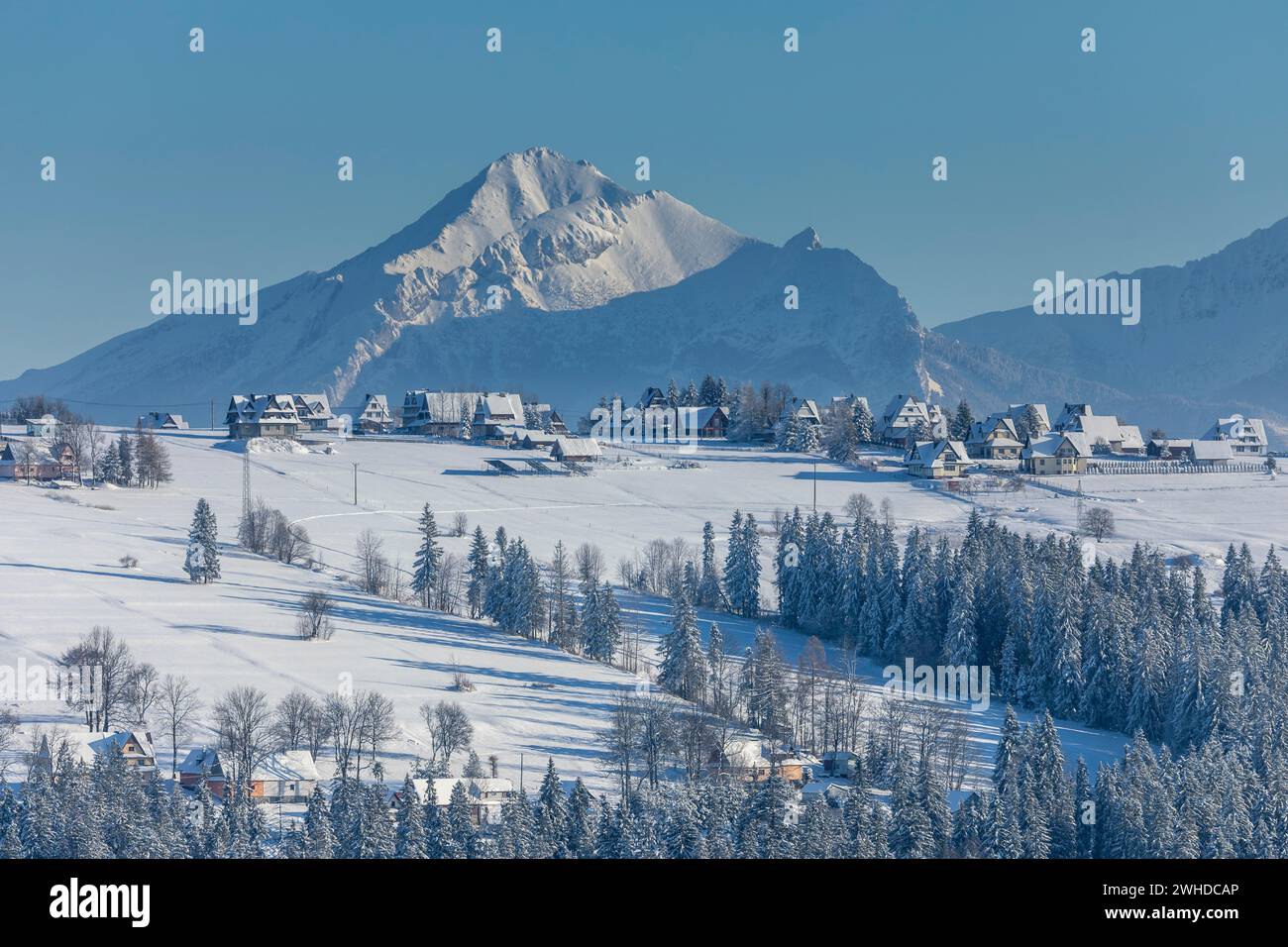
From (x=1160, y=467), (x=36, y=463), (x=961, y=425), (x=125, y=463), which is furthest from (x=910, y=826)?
(x=961, y=425)

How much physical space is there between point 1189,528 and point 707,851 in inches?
3174

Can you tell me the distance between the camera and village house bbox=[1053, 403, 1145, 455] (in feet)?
517

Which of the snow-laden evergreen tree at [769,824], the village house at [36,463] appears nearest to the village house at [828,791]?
the snow-laden evergreen tree at [769,824]

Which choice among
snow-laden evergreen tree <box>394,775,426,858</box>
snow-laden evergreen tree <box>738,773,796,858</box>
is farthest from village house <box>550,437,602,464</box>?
snow-laden evergreen tree <box>394,775,426,858</box>

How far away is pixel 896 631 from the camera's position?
7288 cm

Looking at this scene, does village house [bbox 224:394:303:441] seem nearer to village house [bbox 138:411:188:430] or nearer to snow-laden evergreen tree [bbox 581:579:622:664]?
village house [bbox 138:411:188:430]

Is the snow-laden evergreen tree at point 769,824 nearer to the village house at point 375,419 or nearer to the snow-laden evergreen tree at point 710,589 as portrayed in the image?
the snow-laden evergreen tree at point 710,589

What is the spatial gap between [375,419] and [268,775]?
453 ft

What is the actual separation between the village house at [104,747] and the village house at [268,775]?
1333mm

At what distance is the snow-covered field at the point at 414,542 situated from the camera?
55.1 meters

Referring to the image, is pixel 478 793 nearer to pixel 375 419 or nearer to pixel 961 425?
pixel 961 425

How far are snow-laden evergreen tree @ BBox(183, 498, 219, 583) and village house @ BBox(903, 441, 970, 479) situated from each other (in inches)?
2952

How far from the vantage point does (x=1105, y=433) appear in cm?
16088

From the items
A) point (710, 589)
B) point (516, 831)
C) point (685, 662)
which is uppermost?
point (710, 589)
